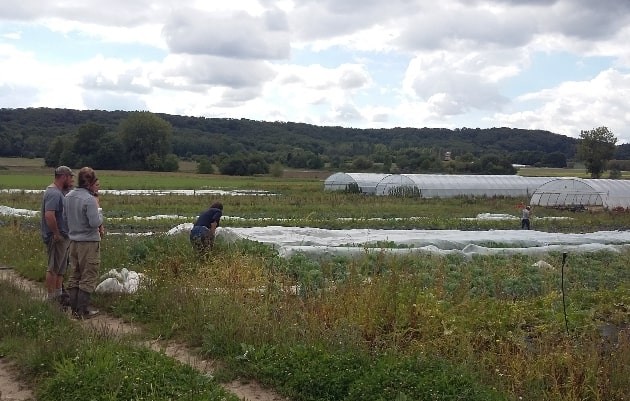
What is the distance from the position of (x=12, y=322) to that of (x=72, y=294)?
1089 mm

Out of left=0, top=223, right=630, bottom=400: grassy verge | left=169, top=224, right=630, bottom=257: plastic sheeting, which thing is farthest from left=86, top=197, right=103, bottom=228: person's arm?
left=169, top=224, right=630, bottom=257: plastic sheeting

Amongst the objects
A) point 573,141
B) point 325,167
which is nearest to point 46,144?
point 325,167

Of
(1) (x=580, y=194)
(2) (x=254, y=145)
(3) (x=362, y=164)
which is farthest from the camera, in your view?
(2) (x=254, y=145)

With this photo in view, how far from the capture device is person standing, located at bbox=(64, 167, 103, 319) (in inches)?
319

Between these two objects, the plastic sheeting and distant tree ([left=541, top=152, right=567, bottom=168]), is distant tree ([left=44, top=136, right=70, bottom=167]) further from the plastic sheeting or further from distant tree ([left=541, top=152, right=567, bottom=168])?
the plastic sheeting

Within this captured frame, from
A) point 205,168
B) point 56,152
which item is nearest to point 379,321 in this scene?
point 205,168

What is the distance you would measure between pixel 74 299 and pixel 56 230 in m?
1.01

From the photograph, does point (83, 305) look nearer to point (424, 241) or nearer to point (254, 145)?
point (424, 241)

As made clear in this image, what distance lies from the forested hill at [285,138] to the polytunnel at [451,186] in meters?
46.1

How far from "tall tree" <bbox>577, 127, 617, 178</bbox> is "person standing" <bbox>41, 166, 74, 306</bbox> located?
222 feet

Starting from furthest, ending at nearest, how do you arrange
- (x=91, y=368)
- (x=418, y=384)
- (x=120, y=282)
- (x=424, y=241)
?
(x=424, y=241) < (x=120, y=282) < (x=91, y=368) < (x=418, y=384)

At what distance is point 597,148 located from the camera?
6744 centimetres

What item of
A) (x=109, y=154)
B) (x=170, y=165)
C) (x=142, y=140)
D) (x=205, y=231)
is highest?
(x=142, y=140)

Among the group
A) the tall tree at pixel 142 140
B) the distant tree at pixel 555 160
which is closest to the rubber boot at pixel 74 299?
the tall tree at pixel 142 140
